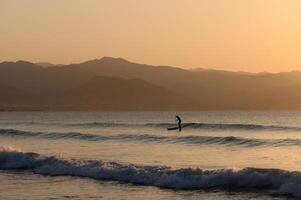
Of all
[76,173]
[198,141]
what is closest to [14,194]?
[76,173]

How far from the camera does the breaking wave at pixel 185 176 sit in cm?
2048

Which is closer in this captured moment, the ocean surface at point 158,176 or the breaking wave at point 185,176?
the ocean surface at point 158,176

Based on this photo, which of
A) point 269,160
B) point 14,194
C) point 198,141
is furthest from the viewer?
point 198,141

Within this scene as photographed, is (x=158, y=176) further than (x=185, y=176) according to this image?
Yes

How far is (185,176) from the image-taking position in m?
22.4

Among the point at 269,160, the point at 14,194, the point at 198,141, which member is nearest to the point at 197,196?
the point at 14,194

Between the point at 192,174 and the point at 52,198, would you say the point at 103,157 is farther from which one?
the point at 52,198

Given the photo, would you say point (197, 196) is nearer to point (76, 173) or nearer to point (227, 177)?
point (227, 177)

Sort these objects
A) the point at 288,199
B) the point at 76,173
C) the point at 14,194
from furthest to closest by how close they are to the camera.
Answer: the point at 76,173
the point at 14,194
the point at 288,199

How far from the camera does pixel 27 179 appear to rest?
2416 cm

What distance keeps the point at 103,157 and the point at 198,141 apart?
13772mm

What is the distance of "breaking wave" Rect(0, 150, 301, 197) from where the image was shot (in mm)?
20484

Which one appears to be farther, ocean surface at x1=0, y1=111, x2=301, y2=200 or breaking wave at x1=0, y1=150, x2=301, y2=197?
breaking wave at x1=0, y1=150, x2=301, y2=197

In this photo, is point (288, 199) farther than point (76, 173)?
No
